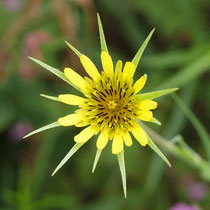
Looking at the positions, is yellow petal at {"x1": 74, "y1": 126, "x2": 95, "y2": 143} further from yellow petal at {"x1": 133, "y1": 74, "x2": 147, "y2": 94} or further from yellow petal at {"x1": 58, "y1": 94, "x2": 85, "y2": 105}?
yellow petal at {"x1": 133, "y1": 74, "x2": 147, "y2": 94}

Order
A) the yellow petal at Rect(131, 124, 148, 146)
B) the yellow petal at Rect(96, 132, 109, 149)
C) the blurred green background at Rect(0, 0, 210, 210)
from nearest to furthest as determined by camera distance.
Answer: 1. the yellow petal at Rect(131, 124, 148, 146)
2. the yellow petal at Rect(96, 132, 109, 149)
3. the blurred green background at Rect(0, 0, 210, 210)

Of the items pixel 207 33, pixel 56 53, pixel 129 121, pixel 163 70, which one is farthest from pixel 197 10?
pixel 129 121

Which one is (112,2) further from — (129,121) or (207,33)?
(129,121)

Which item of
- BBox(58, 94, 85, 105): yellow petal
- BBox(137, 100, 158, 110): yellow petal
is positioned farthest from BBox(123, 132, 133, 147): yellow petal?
BBox(58, 94, 85, 105): yellow petal

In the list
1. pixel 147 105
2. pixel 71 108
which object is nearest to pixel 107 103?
pixel 147 105

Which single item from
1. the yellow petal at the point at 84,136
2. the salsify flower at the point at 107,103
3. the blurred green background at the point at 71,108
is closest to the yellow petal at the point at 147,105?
the salsify flower at the point at 107,103

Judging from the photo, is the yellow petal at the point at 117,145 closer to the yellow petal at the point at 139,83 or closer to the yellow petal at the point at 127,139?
the yellow petal at the point at 127,139
